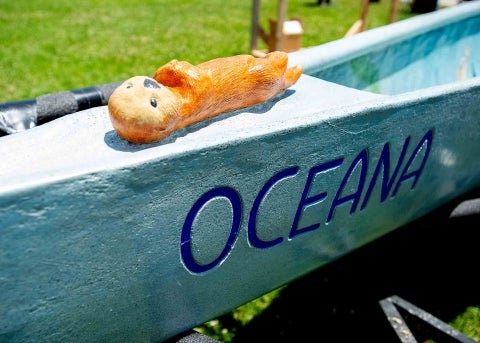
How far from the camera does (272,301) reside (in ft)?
7.45

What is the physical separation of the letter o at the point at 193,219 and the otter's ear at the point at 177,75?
27 cm

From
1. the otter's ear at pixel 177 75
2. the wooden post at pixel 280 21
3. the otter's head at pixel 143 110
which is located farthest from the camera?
the wooden post at pixel 280 21

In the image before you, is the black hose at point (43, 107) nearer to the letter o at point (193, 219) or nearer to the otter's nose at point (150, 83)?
the otter's nose at point (150, 83)

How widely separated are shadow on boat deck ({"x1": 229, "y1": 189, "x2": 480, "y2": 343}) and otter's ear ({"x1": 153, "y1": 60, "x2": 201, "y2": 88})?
110cm

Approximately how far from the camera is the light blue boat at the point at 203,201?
929 millimetres

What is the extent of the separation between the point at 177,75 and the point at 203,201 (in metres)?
0.31

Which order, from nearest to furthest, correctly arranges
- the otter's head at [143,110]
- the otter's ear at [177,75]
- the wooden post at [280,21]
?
the otter's head at [143,110]
the otter's ear at [177,75]
the wooden post at [280,21]

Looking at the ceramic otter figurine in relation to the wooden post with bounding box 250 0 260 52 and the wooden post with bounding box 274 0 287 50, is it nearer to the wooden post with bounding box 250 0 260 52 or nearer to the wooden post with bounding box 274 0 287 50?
the wooden post with bounding box 274 0 287 50

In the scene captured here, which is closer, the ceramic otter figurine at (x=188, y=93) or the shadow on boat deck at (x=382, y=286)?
the ceramic otter figurine at (x=188, y=93)

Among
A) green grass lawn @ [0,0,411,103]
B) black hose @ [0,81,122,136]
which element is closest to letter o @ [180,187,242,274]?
black hose @ [0,81,122,136]

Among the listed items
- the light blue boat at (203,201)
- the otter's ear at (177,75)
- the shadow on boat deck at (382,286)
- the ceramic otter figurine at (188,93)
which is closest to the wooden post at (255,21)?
the shadow on boat deck at (382,286)

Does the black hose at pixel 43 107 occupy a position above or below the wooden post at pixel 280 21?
above

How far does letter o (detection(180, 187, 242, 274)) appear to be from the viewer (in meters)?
1.11

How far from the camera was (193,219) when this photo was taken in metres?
1.11
